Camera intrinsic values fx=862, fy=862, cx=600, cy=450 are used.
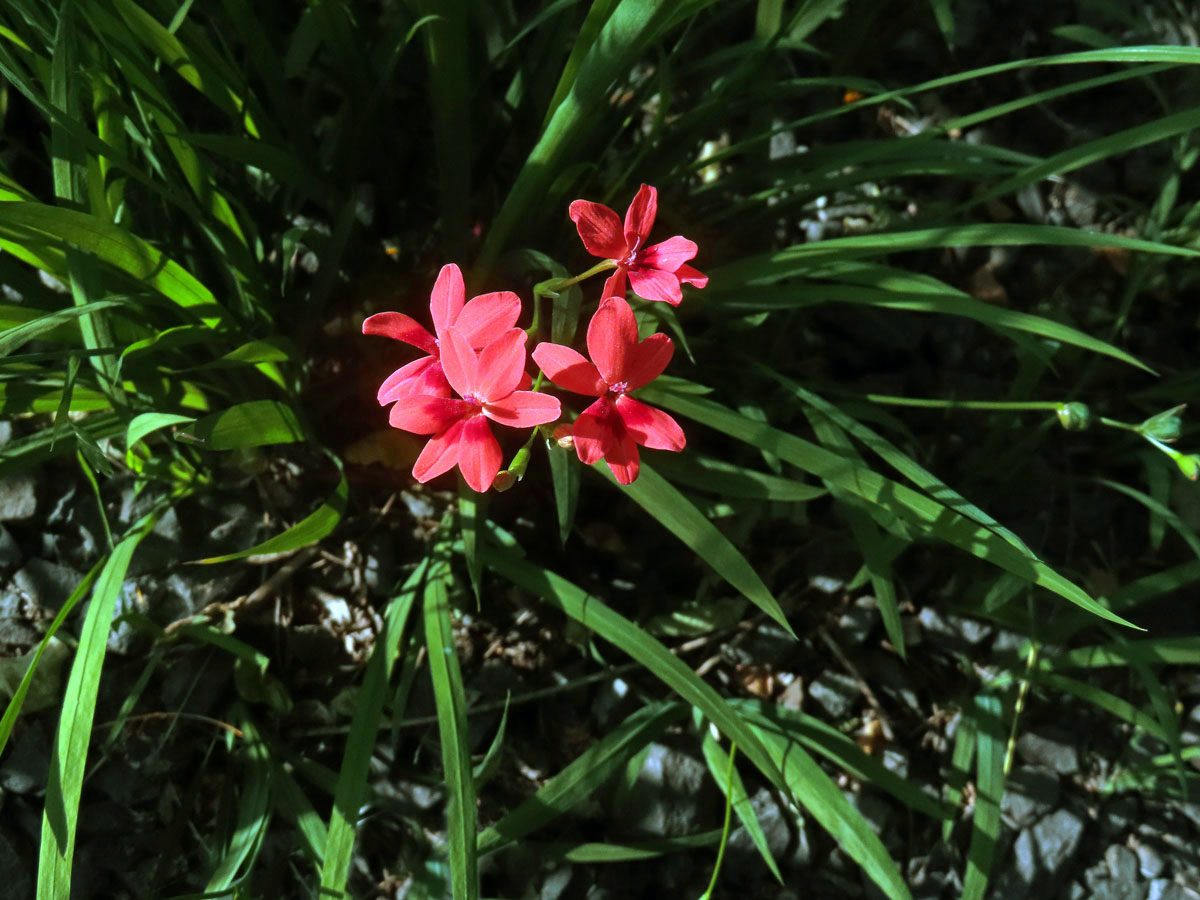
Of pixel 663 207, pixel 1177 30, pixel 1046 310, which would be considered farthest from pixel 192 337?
pixel 1177 30

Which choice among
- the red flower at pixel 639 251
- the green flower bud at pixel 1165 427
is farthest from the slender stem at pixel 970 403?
the red flower at pixel 639 251

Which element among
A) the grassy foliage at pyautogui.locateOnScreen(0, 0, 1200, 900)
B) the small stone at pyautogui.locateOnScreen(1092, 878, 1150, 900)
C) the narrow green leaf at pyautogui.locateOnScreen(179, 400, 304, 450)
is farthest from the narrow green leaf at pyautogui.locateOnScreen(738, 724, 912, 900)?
the narrow green leaf at pyautogui.locateOnScreen(179, 400, 304, 450)

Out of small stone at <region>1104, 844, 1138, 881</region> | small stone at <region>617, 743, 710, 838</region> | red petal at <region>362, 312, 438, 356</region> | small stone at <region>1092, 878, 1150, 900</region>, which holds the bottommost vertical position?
small stone at <region>1092, 878, 1150, 900</region>

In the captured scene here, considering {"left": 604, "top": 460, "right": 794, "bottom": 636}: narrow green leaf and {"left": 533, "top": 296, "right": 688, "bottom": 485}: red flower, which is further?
{"left": 604, "top": 460, "right": 794, "bottom": 636}: narrow green leaf

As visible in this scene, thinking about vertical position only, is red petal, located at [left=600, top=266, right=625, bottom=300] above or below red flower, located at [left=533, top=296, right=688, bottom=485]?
above

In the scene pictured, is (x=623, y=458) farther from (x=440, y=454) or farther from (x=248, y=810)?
(x=248, y=810)

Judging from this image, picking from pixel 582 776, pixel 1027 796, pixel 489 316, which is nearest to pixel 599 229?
pixel 489 316

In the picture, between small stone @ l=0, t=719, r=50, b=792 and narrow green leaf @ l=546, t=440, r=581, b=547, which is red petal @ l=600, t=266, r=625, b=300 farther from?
small stone @ l=0, t=719, r=50, b=792

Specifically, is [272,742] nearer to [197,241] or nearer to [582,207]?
[197,241]
